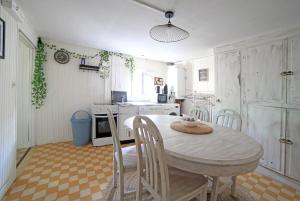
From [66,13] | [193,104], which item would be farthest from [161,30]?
[193,104]

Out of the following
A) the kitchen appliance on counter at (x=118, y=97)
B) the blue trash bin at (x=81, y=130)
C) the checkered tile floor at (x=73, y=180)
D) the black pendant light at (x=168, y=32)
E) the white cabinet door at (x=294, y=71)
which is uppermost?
the black pendant light at (x=168, y=32)

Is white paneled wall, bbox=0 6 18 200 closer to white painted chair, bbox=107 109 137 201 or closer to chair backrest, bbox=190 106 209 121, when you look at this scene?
white painted chair, bbox=107 109 137 201

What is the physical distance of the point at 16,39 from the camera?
6.09ft

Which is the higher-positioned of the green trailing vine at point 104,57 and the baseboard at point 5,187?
the green trailing vine at point 104,57

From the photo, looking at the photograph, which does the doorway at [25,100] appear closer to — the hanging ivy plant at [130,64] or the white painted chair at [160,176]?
the hanging ivy plant at [130,64]

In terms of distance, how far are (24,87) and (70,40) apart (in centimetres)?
128

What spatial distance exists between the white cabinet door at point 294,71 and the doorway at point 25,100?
14.0ft

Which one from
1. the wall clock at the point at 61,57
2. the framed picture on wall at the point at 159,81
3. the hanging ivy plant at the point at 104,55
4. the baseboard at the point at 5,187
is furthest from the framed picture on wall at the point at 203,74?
the baseboard at the point at 5,187

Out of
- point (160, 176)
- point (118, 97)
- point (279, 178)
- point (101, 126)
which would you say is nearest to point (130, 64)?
point (118, 97)

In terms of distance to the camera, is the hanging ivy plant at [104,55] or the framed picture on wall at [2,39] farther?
the hanging ivy plant at [104,55]

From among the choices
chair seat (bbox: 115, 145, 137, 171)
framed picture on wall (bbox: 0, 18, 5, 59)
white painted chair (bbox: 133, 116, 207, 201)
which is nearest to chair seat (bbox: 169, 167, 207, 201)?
white painted chair (bbox: 133, 116, 207, 201)

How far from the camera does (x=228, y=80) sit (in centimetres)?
275

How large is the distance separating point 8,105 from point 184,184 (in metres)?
2.10

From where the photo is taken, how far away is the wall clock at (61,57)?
3101 mm
